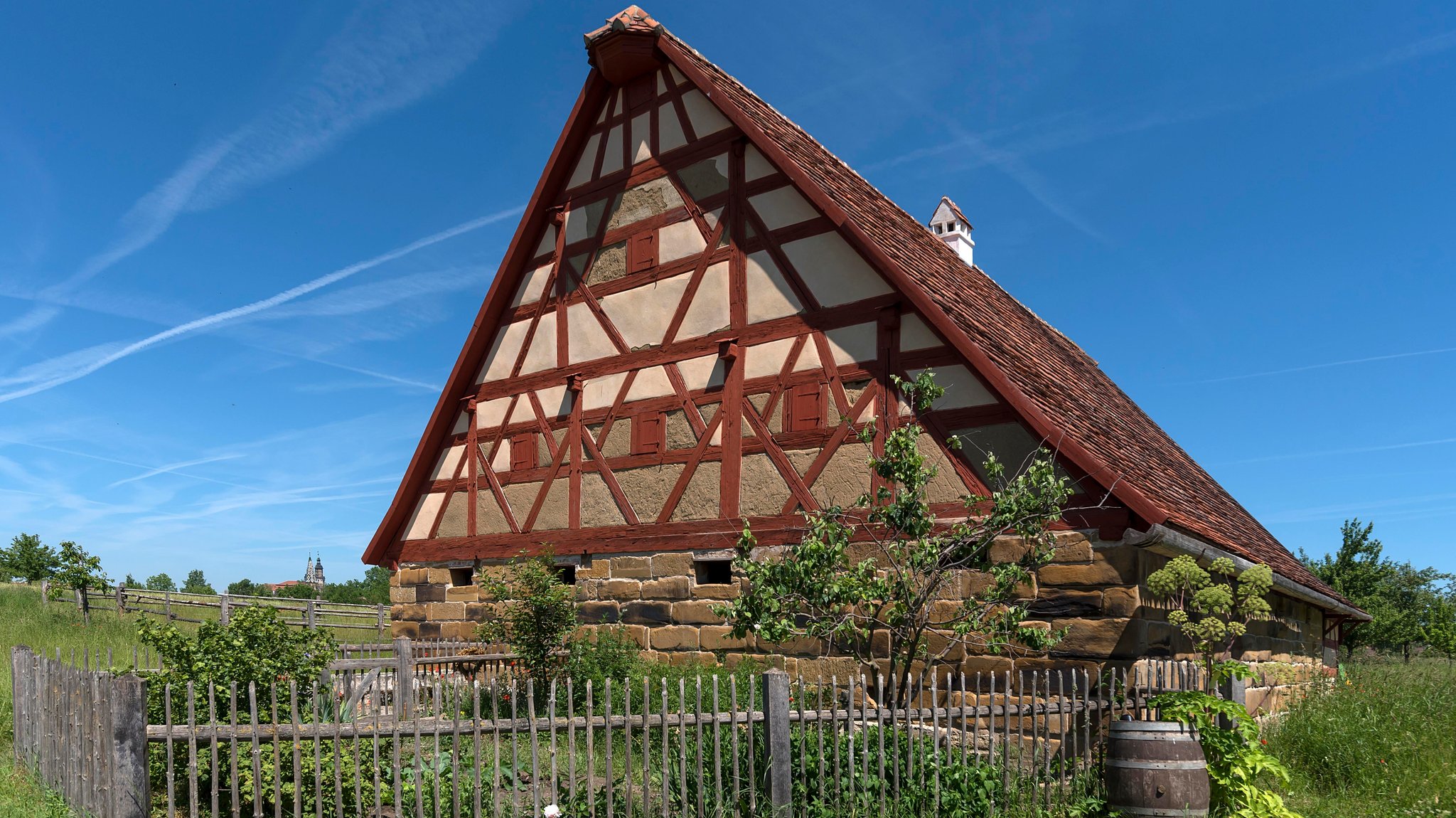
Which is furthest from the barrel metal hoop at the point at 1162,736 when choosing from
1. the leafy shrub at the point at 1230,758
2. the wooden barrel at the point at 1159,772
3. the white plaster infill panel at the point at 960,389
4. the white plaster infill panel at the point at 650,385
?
the white plaster infill panel at the point at 650,385

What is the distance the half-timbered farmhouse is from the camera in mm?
8859

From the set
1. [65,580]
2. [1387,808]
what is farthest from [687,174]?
[65,580]

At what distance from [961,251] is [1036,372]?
A: 877 cm

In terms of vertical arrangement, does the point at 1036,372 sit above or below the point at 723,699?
above

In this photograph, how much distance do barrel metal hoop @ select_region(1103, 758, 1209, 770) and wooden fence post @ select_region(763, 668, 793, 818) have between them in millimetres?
2215

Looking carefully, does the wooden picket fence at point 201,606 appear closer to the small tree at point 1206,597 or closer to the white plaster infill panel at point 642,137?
the white plaster infill panel at point 642,137

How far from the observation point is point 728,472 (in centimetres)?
1070

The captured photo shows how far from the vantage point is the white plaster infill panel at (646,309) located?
11.6 metres

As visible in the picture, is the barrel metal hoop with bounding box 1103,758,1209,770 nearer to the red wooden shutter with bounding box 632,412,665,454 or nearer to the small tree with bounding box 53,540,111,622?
the red wooden shutter with bounding box 632,412,665,454

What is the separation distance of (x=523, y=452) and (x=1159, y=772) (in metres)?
8.62

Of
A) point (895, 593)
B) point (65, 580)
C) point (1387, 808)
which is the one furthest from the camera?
point (65, 580)

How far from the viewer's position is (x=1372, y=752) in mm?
8453

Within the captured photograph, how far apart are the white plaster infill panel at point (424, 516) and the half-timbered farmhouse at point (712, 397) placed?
4 cm

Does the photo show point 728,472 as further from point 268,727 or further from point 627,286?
point 268,727
